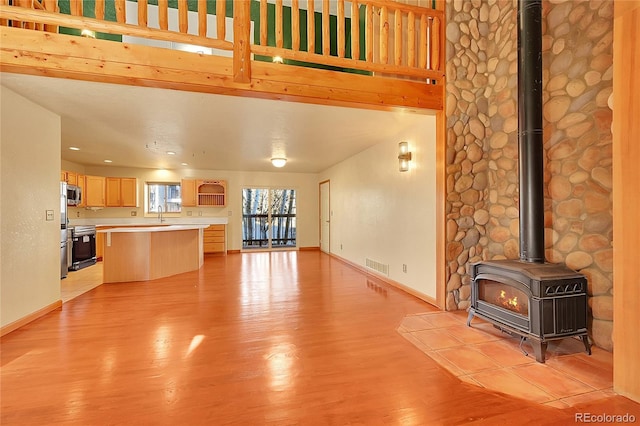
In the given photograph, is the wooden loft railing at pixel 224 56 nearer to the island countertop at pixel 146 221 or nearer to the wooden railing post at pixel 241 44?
the wooden railing post at pixel 241 44

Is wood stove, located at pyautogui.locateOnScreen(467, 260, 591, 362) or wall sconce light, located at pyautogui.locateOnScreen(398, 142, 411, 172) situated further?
wall sconce light, located at pyautogui.locateOnScreen(398, 142, 411, 172)

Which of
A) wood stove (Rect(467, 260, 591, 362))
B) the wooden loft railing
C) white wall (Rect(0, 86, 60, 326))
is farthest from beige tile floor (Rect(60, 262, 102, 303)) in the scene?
wood stove (Rect(467, 260, 591, 362))

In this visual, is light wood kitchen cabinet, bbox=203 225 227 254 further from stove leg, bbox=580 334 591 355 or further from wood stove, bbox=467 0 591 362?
stove leg, bbox=580 334 591 355

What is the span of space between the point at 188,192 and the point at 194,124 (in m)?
4.34

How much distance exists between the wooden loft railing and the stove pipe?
2.78 feet

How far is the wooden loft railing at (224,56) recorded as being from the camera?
7.88 feet

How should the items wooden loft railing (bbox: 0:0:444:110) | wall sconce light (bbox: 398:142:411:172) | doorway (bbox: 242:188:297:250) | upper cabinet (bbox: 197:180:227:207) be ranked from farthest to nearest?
doorway (bbox: 242:188:297:250), upper cabinet (bbox: 197:180:227:207), wall sconce light (bbox: 398:142:411:172), wooden loft railing (bbox: 0:0:444:110)

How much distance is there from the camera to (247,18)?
107 inches

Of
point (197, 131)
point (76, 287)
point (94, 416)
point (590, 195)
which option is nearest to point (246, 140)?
point (197, 131)

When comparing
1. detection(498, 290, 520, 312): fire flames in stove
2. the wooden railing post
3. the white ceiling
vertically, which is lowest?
detection(498, 290, 520, 312): fire flames in stove

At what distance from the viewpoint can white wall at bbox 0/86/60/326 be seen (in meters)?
2.85

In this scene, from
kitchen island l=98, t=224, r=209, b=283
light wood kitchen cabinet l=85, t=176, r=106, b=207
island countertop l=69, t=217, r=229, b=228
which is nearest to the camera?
kitchen island l=98, t=224, r=209, b=283

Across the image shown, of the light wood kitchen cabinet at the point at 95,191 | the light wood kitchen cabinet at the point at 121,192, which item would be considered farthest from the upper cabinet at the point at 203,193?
the light wood kitchen cabinet at the point at 95,191

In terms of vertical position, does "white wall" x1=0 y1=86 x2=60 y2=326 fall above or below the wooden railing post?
below
